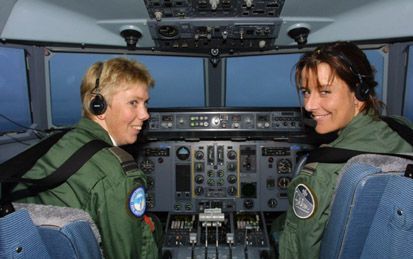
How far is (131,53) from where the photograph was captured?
3045 millimetres

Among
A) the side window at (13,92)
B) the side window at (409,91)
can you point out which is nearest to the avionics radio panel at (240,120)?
the side window at (409,91)

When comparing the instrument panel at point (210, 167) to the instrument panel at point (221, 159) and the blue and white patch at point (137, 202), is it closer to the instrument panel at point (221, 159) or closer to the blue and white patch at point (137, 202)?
the instrument panel at point (221, 159)

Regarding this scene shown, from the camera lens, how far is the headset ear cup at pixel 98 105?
1304mm

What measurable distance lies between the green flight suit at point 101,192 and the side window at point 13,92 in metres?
1.98

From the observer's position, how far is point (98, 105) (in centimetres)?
131

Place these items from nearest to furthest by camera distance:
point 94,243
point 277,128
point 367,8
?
point 94,243 → point 367,8 → point 277,128

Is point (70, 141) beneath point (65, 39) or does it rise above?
beneath

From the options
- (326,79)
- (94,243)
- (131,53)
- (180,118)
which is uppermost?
(131,53)

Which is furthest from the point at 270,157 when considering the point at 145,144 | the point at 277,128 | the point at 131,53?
the point at 131,53

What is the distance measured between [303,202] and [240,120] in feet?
5.41

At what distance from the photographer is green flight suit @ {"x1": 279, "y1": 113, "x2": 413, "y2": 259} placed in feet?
3.72

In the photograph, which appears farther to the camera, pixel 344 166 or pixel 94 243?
pixel 344 166

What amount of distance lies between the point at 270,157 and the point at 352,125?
5.55ft

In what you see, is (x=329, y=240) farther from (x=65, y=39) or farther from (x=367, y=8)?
(x=65, y=39)
